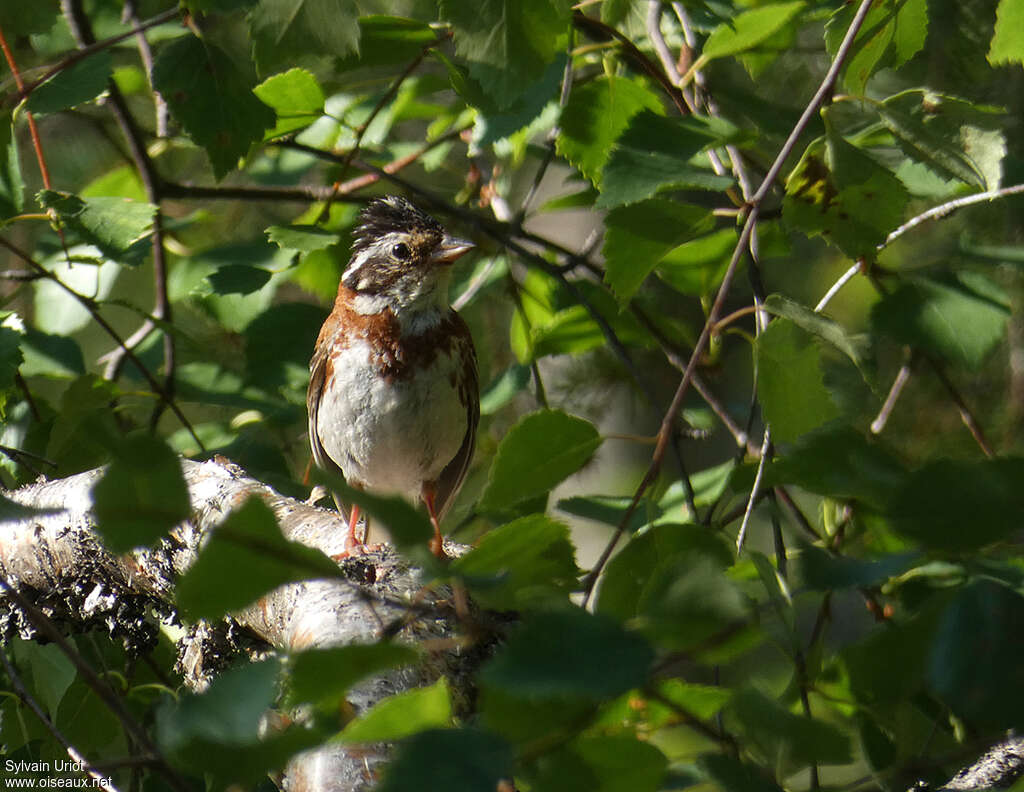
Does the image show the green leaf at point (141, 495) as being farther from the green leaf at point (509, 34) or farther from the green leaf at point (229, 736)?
the green leaf at point (509, 34)

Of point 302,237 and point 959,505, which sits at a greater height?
point 959,505

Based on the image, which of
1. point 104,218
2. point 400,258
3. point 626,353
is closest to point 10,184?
point 104,218

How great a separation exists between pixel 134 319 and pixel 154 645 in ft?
14.0

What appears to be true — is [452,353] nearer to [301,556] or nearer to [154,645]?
[154,645]

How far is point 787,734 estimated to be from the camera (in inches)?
45.0

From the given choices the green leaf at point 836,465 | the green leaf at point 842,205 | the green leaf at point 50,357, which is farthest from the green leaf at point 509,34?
the green leaf at point 50,357

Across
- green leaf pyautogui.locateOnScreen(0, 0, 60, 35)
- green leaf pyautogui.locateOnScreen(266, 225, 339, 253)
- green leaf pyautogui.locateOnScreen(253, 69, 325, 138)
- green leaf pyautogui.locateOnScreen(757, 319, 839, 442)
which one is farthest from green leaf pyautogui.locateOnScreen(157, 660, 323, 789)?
green leaf pyautogui.locateOnScreen(0, 0, 60, 35)

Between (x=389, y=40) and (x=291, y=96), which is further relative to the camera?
(x=291, y=96)

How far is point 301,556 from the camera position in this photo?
1.16 m

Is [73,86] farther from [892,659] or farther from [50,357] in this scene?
[892,659]

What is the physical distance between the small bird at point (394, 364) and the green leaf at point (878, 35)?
5.25 ft

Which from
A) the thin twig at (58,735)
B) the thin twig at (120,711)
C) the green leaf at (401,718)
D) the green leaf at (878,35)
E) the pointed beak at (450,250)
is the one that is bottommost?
the pointed beak at (450,250)

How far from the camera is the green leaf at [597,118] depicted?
2.79 m

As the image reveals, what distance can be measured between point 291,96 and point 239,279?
570mm
